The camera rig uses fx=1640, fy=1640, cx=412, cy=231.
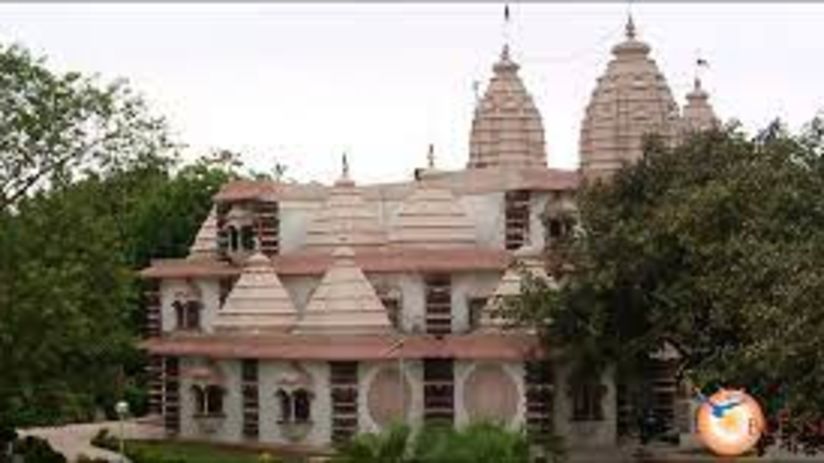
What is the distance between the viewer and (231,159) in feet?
232

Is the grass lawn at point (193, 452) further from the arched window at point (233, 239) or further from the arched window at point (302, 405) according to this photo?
the arched window at point (233, 239)

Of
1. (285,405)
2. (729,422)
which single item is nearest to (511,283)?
(285,405)

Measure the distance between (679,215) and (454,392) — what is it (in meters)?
7.72

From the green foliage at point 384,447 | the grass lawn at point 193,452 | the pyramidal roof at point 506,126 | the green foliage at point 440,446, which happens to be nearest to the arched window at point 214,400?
the grass lawn at point 193,452

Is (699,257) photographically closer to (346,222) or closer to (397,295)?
(397,295)

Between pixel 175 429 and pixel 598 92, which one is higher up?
pixel 598 92

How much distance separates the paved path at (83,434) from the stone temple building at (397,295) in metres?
1.32

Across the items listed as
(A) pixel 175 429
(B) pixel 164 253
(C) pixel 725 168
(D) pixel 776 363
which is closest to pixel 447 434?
(D) pixel 776 363

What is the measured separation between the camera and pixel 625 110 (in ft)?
143

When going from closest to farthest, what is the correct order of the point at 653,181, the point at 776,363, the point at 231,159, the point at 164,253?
the point at 776,363 < the point at 653,181 < the point at 164,253 < the point at 231,159

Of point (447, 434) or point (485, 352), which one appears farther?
point (485, 352)

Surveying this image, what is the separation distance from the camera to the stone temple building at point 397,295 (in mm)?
38188

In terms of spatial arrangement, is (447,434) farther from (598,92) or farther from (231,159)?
(231,159)

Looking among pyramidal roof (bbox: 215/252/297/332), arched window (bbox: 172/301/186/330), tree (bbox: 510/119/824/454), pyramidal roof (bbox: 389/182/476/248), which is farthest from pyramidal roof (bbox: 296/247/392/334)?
arched window (bbox: 172/301/186/330)
